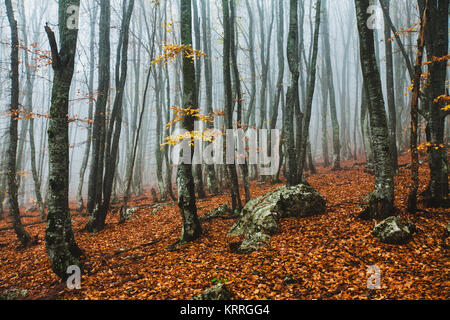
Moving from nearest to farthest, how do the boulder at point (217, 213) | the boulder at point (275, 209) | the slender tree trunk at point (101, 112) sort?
the boulder at point (275, 209) < the boulder at point (217, 213) < the slender tree trunk at point (101, 112)

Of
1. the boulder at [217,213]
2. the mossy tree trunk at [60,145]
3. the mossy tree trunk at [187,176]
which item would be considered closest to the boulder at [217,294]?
the mossy tree trunk at [187,176]

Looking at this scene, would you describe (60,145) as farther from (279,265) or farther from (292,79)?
(292,79)

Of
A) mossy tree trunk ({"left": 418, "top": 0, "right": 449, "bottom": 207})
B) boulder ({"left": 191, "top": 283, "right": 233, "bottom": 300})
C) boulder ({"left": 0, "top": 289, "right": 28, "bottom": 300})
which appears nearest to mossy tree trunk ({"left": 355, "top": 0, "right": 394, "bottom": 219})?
mossy tree trunk ({"left": 418, "top": 0, "right": 449, "bottom": 207})

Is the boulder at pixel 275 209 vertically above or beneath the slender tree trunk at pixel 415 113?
beneath

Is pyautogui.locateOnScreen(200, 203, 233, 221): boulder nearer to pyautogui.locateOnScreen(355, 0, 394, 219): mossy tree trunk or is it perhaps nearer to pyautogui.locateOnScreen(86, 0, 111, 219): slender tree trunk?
pyautogui.locateOnScreen(86, 0, 111, 219): slender tree trunk

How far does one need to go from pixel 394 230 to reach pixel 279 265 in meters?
2.50

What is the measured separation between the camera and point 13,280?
5.40 m

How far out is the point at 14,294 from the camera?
461cm

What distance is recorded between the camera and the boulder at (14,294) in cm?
452

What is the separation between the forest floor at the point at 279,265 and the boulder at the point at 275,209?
0.27 m

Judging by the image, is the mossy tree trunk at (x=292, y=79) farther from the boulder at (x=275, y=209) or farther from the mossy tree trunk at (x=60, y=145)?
the mossy tree trunk at (x=60, y=145)

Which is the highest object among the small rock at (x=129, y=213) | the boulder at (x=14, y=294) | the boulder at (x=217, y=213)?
the boulder at (x=217, y=213)

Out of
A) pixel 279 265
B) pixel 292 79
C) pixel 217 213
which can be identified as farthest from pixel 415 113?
pixel 217 213
